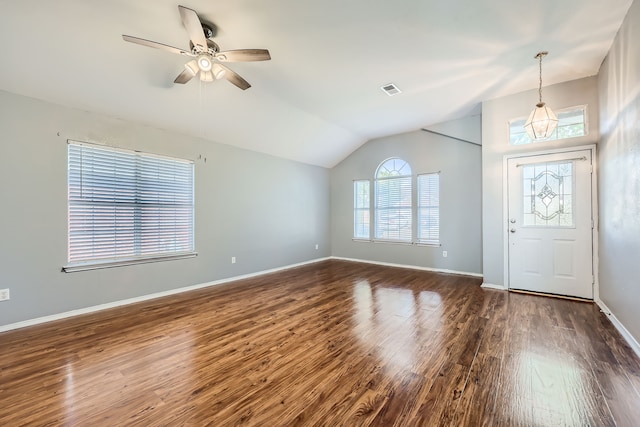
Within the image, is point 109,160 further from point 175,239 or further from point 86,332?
point 86,332

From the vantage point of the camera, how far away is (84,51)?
2707 mm

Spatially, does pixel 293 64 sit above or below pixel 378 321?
above

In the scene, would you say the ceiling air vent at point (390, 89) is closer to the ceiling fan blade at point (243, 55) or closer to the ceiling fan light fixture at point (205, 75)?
the ceiling fan blade at point (243, 55)

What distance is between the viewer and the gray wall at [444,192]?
205 inches

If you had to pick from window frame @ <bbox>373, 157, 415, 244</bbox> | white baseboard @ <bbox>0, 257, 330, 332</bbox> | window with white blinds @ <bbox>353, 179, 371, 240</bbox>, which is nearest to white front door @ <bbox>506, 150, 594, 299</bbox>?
window frame @ <bbox>373, 157, 415, 244</bbox>

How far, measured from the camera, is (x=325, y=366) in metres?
2.15

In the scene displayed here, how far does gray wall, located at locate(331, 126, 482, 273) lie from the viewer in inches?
205

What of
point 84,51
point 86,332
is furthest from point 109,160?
point 86,332

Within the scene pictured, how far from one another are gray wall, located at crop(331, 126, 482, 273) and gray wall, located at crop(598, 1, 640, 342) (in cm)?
190

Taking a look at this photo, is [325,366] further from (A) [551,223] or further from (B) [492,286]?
(A) [551,223]

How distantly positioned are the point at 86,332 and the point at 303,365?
2447mm

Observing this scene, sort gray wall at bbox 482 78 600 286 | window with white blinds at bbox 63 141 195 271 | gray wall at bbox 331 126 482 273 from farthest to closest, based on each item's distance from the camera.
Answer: gray wall at bbox 331 126 482 273 → gray wall at bbox 482 78 600 286 → window with white blinds at bbox 63 141 195 271

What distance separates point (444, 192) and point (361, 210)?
2107 mm

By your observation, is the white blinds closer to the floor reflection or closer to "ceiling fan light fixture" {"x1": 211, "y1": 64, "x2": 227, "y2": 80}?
the floor reflection
